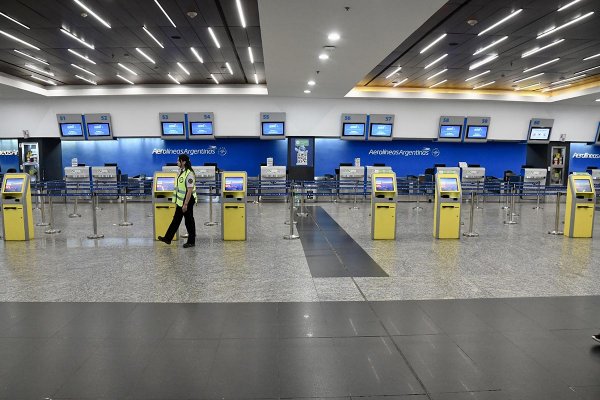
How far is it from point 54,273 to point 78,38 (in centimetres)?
560

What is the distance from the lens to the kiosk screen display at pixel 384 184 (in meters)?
8.35

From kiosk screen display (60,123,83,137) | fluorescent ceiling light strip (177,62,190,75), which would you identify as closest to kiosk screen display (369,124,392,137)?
fluorescent ceiling light strip (177,62,190,75)

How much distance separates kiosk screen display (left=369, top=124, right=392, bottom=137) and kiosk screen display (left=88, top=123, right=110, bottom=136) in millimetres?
9911

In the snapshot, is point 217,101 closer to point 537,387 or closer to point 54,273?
point 54,273

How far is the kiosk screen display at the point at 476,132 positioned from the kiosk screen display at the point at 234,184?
1111cm

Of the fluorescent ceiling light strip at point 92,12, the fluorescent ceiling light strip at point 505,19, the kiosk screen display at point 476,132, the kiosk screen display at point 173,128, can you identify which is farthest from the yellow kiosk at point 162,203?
the kiosk screen display at point 476,132

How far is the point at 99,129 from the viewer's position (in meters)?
14.9

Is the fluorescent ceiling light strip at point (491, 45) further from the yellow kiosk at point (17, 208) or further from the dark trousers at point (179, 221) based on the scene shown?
the yellow kiosk at point (17, 208)

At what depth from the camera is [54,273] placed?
576cm

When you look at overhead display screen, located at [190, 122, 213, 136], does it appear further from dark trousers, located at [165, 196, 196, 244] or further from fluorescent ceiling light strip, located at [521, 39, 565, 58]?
fluorescent ceiling light strip, located at [521, 39, 565, 58]

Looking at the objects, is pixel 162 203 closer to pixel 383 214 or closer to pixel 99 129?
pixel 383 214

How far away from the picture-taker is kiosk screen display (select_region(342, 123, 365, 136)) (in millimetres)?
15422

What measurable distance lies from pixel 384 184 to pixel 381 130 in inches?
302

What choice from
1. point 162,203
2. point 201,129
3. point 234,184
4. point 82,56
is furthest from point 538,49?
point 82,56
